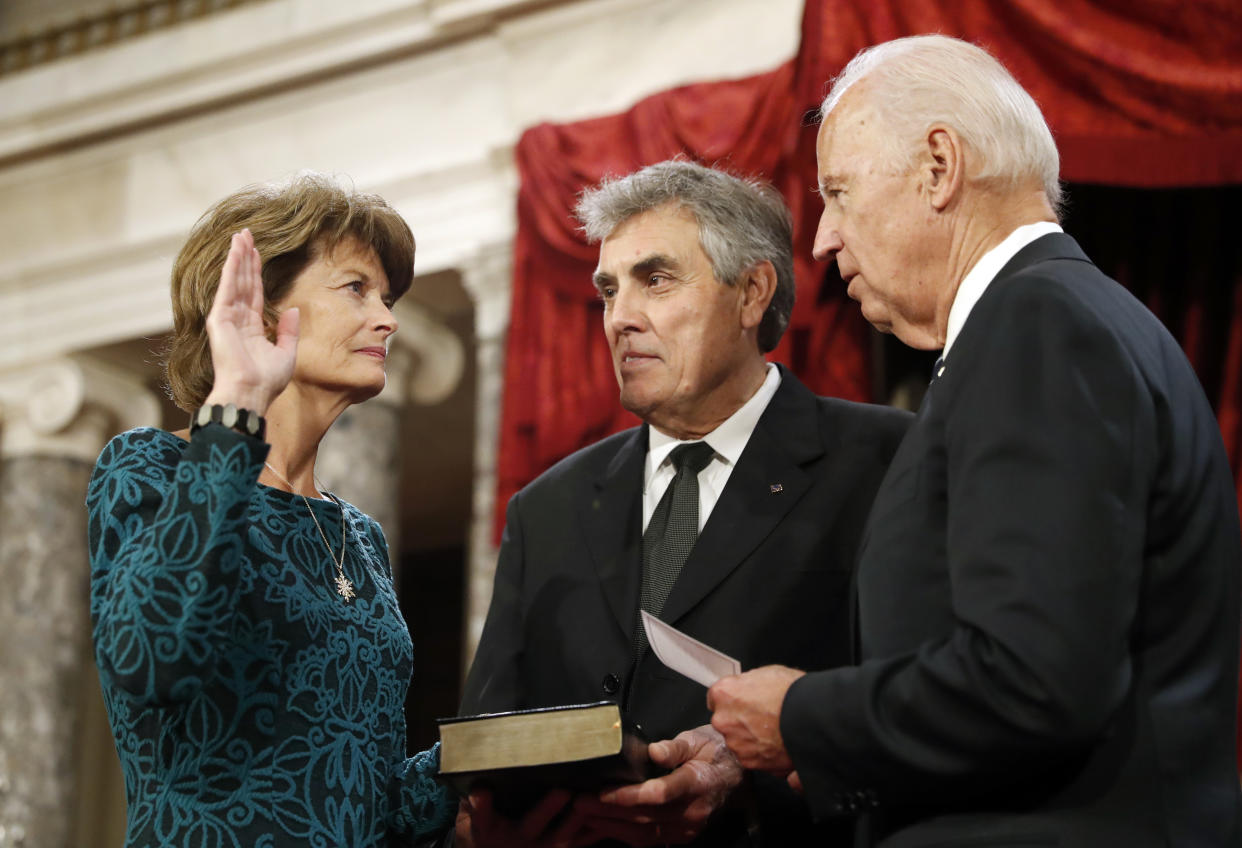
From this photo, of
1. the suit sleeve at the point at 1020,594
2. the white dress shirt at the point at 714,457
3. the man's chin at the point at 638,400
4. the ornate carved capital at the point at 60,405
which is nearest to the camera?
the suit sleeve at the point at 1020,594

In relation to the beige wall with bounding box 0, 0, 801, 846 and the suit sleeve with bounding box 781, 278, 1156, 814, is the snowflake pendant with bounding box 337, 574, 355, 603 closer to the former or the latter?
the suit sleeve with bounding box 781, 278, 1156, 814

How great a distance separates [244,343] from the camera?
2033 mm

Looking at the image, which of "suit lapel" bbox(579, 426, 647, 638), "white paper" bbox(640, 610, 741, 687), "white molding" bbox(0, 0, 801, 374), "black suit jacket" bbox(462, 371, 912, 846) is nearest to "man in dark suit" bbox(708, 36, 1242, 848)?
"white paper" bbox(640, 610, 741, 687)

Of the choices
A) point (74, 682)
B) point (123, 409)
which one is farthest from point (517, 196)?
point (74, 682)

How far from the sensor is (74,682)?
281 inches

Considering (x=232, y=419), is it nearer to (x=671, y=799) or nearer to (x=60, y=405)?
(x=671, y=799)

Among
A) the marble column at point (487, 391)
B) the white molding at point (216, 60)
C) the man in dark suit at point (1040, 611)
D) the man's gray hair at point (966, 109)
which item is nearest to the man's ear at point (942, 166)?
the man's gray hair at point (966, 109)

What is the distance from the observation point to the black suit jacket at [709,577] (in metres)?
2.39

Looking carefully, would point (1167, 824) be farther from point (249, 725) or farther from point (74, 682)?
point (74, 682)

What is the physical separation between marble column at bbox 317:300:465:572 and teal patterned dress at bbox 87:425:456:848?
392cm

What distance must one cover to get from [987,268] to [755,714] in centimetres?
68

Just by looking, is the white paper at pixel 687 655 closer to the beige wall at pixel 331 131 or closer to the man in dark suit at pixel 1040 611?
the man in dark suit at pixel 1040 611

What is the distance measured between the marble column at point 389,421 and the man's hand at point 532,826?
4.11 meters

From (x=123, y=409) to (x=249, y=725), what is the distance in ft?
19.5
